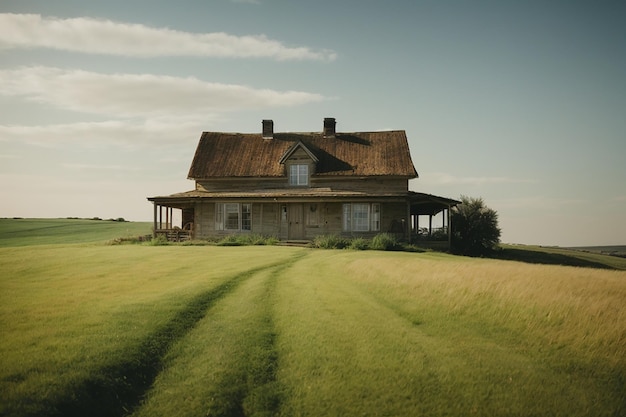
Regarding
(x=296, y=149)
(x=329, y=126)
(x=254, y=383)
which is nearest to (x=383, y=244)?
(x=296, y=149)

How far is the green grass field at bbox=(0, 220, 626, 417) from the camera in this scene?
7.11m

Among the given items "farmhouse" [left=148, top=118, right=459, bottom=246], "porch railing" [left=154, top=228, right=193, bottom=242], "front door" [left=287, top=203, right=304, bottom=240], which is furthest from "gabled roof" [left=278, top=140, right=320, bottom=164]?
"porch railing" [left=154, top=228, right=193, bottom=242]

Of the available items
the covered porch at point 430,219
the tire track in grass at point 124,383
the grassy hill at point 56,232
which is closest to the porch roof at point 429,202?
the covered porch at point 430,219

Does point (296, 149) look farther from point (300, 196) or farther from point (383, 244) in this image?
point (383, 244)

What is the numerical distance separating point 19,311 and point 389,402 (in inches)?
351

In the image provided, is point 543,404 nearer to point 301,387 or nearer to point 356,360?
point 356,360

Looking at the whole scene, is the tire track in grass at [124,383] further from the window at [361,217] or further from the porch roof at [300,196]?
the window at [361,217]

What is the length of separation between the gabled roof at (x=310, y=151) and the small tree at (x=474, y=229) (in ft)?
17.5

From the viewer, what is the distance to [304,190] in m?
36.0

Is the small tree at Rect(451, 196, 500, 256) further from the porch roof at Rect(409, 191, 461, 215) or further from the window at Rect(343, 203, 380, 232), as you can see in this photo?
the window at Rect(343, 203, 380, 232)

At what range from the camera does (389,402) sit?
7.23 meters

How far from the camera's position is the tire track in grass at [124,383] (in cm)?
675

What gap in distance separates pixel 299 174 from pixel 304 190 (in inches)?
59.0

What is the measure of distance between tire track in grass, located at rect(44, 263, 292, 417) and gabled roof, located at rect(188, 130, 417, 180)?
88.6 ft
